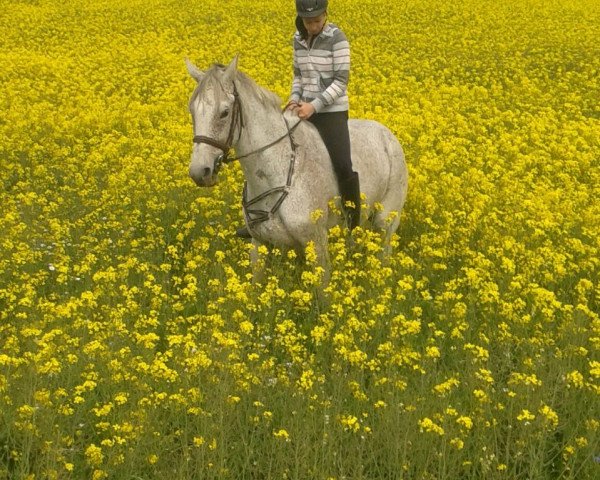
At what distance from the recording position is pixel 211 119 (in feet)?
18.0

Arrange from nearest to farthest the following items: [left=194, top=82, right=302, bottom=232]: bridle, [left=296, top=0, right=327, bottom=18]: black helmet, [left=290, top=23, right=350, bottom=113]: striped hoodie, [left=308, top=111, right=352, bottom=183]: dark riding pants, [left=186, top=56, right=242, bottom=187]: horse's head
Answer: [left=186, top=56, right=242, bottom=187]: horse's head < [left=194, top=82, right=302, bottom=232]: bridle < [left=296, top=0, right=327, bottom=18]: black helmet < [left=290, top=23, right=350, bottom=113]: striped hoodie < [left=308, top=111, right=352, bottom=183]: dark riding pants

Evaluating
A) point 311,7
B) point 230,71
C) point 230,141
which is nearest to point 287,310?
point 230,141

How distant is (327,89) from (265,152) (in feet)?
2.42

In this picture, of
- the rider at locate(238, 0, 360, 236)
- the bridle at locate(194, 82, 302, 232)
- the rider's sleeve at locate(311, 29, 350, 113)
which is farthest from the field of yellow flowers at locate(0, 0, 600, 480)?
the rider's sleeve at locate(311, 29, 350, 113)

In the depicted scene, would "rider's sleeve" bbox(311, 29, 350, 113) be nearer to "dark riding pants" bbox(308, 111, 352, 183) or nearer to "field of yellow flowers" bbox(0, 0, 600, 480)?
"dark riding pants" bbox(308, 111, 352, 183)

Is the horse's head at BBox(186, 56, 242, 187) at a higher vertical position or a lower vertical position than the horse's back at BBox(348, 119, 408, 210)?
higher

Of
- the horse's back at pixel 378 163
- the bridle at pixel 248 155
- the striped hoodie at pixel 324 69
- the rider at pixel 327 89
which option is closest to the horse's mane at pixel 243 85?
the bridle at pixel 248 155

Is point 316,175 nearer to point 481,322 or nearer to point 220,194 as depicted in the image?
point 481,322

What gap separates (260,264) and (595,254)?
117 inches

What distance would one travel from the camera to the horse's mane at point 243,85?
5484 millimetres

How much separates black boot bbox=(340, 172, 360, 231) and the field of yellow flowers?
20cm

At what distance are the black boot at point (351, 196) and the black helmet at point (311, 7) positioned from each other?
133 cm

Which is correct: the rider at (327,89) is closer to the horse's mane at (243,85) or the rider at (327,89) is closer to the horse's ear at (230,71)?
the horse's mane at (243,85)

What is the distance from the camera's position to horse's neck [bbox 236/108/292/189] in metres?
5.99
